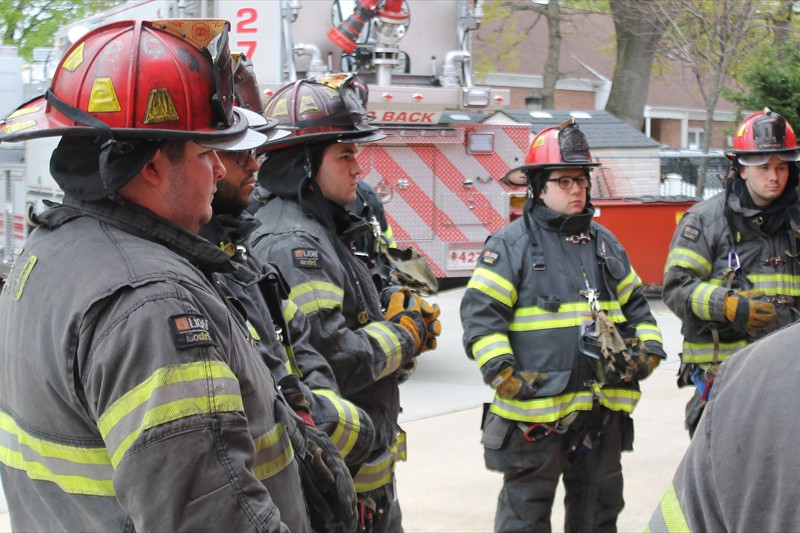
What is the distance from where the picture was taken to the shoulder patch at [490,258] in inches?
175

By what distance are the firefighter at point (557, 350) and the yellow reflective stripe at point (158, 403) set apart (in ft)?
8.45

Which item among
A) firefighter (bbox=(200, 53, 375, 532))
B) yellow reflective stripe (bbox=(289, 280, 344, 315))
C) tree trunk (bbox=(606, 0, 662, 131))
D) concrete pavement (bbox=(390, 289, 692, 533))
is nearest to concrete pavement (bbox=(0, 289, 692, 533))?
concrete pavement (bbox=(390, 289, 692, 533))

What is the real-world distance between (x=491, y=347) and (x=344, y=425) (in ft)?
5.16

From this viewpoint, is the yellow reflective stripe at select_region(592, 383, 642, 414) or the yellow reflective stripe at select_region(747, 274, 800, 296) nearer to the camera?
the yellow reflective stripe at select_region(592, 383, 642, 414)

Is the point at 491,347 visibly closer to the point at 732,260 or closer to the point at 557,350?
the point at 557,350

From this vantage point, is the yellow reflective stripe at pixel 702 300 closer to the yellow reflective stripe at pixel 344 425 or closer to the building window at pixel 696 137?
the yellow reflective stripe at pixel 344 425

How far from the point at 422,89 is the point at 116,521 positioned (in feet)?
21.9

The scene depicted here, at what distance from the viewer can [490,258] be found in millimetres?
4453

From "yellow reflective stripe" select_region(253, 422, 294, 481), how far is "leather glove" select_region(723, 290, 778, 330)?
3351 millimetres

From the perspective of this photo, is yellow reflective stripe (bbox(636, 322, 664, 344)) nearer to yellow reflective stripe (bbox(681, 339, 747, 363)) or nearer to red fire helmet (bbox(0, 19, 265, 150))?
yellow reflective stripe (bbox(681, 339, 747, 363))

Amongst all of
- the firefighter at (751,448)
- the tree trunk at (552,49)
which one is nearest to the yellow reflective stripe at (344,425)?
the firefighter at (751,448)

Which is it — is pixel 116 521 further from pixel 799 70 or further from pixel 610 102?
pixel 610 102

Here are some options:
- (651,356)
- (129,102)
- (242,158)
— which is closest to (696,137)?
(651,356)

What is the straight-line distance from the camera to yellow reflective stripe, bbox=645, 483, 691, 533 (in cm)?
149
